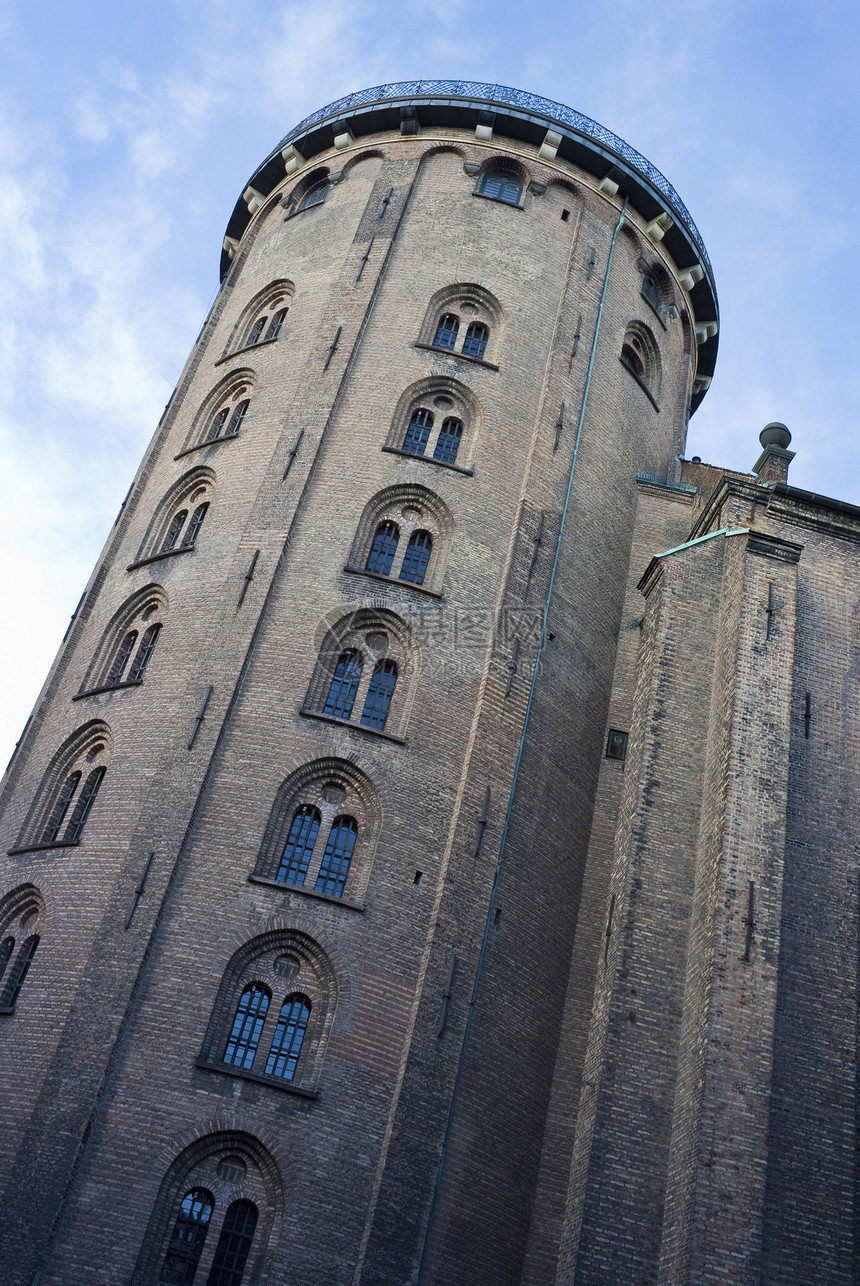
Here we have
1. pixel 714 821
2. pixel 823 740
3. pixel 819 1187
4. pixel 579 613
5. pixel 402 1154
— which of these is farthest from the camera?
pixel 579 613

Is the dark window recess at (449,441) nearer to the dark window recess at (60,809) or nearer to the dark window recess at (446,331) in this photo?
the dark window recess at (446,331)

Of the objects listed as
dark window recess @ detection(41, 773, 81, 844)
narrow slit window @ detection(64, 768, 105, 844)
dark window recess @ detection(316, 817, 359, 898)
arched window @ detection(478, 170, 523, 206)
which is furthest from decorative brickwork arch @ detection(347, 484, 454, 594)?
arched window @ detection(478, 170, 523, 206)

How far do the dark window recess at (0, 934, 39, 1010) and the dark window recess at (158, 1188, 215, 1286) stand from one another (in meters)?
5.16

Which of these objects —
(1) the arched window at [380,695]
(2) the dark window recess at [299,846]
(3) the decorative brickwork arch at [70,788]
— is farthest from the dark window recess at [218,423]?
(2) the dark window recess at [299,846]

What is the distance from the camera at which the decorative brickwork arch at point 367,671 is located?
77.3ft

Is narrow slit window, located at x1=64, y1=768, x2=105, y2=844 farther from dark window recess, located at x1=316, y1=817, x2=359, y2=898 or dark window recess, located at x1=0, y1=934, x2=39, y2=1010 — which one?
dark window recess, located at x1=316, y1=817, x2=359, y2=898

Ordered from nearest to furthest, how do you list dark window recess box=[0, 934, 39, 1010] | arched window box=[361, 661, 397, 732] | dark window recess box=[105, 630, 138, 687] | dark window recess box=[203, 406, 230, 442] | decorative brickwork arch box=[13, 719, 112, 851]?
dark window recess box=[0, 934, 39, 1010] → arched window box=[361, 661, 397, 732] → decorative brickwork arch box=[13, 719, 112, 851] → dark window recess box=[105, 630, 138, 687] → dark window recess box=[203, 406, 230, 442]

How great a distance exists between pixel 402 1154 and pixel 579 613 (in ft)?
37.1

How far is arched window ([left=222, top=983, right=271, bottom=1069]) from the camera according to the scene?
2030cm

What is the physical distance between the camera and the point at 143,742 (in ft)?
77.1

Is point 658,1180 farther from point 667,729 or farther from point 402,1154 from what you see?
point 667,729

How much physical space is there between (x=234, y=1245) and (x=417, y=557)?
495 inches

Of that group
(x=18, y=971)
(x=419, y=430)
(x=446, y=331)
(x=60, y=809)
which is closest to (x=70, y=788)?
(x=60, y=809)

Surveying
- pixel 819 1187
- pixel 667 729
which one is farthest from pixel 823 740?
pixel 819 1187
